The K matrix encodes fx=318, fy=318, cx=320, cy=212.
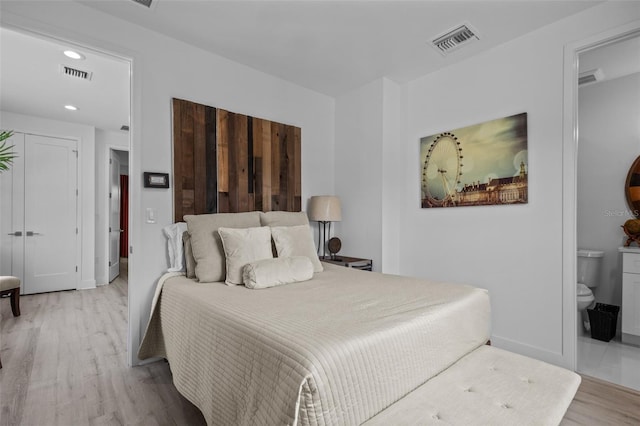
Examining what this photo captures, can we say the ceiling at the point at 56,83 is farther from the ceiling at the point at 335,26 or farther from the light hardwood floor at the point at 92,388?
the light hardwood floor at the point at 92,388

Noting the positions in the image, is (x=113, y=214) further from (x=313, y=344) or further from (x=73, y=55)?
(x=313, y=344)

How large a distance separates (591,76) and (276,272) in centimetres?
370

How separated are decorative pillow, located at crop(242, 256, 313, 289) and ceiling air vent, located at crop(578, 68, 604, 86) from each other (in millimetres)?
3358

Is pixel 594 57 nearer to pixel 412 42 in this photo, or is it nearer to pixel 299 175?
pixel 412 42

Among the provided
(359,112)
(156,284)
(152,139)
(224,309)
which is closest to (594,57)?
(359,112)

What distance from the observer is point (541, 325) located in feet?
8.46

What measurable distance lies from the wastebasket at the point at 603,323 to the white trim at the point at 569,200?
93 centimetres

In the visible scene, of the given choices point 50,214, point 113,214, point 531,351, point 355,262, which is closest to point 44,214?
point 50,214

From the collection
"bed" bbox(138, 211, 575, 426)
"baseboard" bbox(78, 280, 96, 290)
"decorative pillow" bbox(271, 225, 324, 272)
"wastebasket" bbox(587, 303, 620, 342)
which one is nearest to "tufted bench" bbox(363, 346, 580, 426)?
"bed" bbox(138, 211, 575, 426)

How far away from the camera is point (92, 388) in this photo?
83.2 inches

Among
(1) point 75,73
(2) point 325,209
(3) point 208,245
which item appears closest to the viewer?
(3) point 208,245

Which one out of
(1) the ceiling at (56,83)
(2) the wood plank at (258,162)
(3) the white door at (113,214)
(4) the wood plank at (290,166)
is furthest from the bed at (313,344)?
(3) the white door at (113,214)

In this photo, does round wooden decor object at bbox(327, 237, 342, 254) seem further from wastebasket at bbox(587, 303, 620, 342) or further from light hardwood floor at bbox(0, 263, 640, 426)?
wastebasket at bbox(587, 303, 620, 342)

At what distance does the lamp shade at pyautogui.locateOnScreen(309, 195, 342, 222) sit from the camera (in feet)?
11.4
